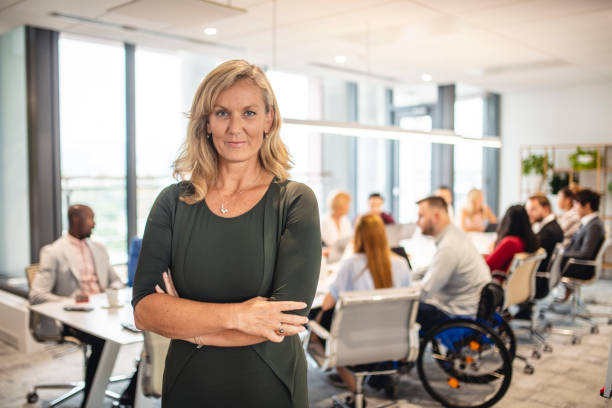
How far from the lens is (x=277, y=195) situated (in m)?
1.37

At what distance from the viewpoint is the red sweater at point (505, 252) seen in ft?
14.4

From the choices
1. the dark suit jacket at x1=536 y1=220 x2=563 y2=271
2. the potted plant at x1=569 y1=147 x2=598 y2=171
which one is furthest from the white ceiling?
the dark suit jacket at x1=536 y1=220 x2=563 y2=271

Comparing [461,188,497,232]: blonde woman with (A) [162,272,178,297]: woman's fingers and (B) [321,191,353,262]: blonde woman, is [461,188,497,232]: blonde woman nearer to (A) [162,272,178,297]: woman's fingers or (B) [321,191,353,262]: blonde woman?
(B) [321,191,353,262]: blonde woman

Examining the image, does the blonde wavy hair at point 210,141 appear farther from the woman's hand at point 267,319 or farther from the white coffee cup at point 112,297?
the white coffee cup at point 112,297

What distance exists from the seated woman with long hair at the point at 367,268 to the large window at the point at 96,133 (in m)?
3.05

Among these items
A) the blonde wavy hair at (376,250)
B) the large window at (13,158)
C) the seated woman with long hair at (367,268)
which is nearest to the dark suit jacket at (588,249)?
the seated woman with long hair at (367,268)

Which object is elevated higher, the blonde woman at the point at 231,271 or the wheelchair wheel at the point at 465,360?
the blonde woman at the point at 231,271

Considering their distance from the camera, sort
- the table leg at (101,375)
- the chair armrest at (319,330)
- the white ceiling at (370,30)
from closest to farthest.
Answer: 1. the chair armrest at (319,330)
2. the table leg at (101,375)
3. the white ceiling at (370,30)

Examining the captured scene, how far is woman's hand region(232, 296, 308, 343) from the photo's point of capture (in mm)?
1264

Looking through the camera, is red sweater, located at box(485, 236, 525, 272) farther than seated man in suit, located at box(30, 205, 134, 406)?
Yes

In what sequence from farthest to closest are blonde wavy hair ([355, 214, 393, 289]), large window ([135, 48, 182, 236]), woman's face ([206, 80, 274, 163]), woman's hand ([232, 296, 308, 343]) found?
1. large window ([135, 48, 182, 236])
2. blonde wavy hair ([355, 214, 393, 289])
3. woman's face ([206, 80, 274, 163])
4. woman's hand ([232, 296, 308, 343])

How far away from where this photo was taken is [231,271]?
1307 millimetres

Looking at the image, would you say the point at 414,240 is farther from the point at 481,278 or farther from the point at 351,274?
the point at 351,274

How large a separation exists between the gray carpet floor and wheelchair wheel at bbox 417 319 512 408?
0.18 meters
